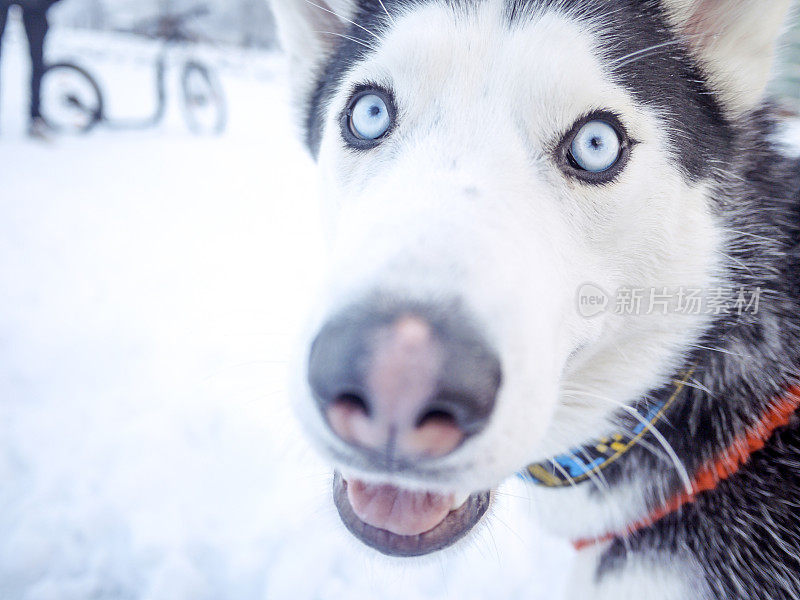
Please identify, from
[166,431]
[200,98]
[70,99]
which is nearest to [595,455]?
[166,431]

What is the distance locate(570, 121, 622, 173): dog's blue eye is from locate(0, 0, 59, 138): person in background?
20.3 feet

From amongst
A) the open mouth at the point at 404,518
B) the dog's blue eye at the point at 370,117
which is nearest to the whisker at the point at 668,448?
the open mouth at the point at 404,518

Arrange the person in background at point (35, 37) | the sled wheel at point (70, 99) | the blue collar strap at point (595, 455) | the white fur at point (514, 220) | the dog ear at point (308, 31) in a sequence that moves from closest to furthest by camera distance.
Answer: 1. the white fur at point (514, 220)
2. the blue collar strap at point (595, 455)
3. the dog ear at point (308, 31)
4. the person in background at point (35, 37)
5. the sled wheel at point (70, 99)

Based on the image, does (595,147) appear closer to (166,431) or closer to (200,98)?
(166,431)

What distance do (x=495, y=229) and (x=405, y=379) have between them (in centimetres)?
36

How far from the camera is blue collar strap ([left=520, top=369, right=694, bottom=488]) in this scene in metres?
1.29

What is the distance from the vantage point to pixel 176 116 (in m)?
8.52

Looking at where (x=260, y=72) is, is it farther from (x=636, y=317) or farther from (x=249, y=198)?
(x=636, y=317)

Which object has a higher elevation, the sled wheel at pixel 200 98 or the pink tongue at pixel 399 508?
the pink tongue at pixel 399 508

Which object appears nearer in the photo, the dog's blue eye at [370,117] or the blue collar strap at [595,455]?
the dog's blue eye at [370,117]

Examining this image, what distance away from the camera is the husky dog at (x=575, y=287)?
74 centimetres

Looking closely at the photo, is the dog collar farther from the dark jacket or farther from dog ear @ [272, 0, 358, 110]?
the dark jacket

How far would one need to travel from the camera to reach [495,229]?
0.88 m

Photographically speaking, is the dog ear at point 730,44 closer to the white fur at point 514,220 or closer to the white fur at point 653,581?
the white fur at point 514,220
